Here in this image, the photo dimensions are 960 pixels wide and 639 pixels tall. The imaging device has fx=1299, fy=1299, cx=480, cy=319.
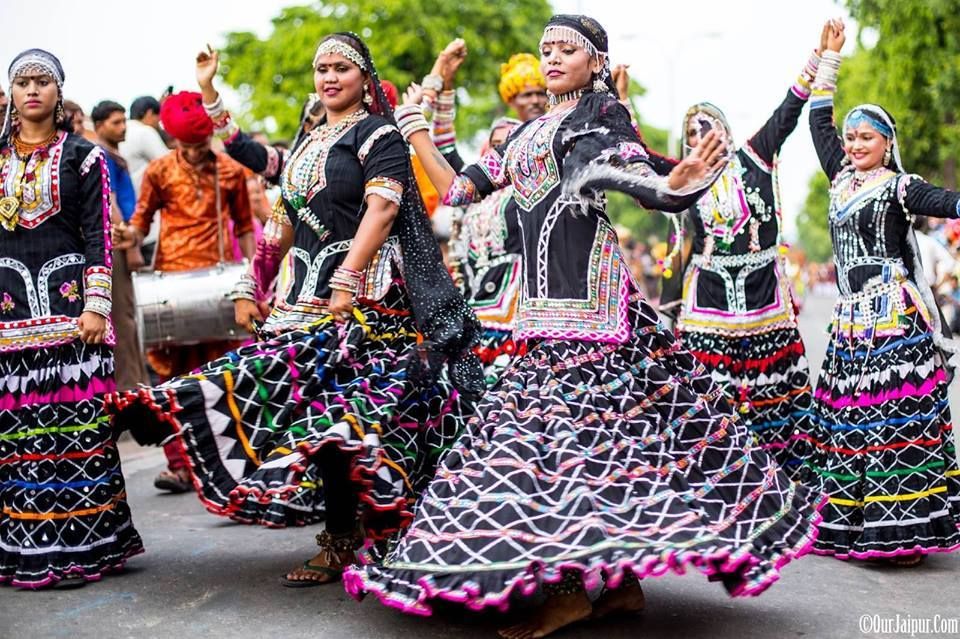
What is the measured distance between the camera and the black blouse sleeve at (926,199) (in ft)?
19.9

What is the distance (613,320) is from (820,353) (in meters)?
15.3

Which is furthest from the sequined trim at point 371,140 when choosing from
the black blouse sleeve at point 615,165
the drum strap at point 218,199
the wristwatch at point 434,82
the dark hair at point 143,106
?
the dark hair at point 143,106

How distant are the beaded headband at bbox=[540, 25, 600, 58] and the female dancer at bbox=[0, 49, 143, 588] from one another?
7.37 ft

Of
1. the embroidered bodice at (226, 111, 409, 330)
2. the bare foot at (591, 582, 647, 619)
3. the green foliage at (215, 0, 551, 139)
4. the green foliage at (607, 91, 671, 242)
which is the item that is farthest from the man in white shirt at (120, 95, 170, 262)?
the green foliage at (607, 91, 671, 242)

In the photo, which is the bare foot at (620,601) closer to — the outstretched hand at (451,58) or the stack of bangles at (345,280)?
the stack of bangles at (345,280)

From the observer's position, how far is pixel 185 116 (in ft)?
25.9

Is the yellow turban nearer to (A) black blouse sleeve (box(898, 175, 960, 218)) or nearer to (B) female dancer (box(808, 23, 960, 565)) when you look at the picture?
(B) female dancer (box(808, 23, 960, 565))

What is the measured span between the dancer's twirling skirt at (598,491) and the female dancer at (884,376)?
Result: 134cm

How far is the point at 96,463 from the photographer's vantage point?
590cm

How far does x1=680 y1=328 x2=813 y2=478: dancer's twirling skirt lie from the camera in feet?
25.3

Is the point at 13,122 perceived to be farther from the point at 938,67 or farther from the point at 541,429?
the point at 938,67

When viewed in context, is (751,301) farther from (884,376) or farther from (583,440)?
(583,440)

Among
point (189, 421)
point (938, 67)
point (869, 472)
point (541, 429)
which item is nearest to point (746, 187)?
point (869, 472)

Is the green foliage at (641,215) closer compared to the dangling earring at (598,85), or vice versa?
the dangling earring at (598,85)
